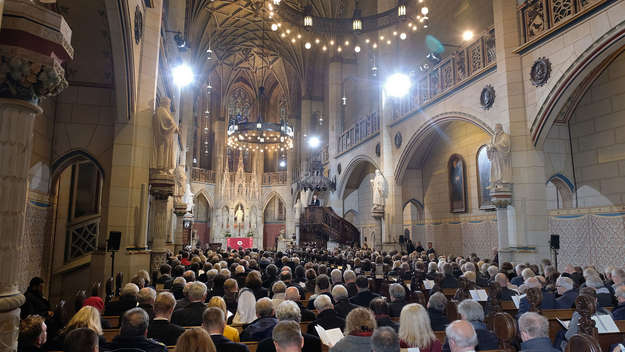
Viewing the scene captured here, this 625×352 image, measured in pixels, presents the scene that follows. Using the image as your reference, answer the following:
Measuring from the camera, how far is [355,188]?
24438 millimetres

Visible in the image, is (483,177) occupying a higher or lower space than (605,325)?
higher

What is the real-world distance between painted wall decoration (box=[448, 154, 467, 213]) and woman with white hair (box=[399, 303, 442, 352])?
43.1ft

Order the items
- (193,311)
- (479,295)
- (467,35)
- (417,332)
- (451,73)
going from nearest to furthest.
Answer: (417,332) < (193,311) < (479,295) < (451,73) < (467,35)

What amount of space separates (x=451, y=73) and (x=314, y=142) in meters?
15.9

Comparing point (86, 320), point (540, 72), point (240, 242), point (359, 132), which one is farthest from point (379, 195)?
point (240, 242)

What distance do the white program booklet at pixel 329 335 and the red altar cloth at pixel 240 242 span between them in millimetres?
28231

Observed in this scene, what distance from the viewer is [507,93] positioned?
34.3ft

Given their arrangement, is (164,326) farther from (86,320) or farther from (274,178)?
(274,178)

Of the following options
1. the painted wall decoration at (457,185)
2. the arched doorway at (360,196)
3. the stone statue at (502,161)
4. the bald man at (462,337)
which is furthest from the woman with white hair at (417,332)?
the arched doorway at (360,196)

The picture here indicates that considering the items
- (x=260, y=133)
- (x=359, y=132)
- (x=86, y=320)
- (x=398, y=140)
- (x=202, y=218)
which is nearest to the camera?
(x=86, y=320)

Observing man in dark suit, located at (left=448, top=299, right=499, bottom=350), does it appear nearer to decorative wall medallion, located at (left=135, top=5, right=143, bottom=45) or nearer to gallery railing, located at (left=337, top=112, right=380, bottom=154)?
decorative wall medallion, located at (left=135, top=5, right=143, bottom=45)

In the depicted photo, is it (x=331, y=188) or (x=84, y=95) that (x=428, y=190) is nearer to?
(x=331, y=188)

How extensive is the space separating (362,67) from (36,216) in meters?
18.8

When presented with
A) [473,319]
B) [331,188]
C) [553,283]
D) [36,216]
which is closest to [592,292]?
[473,319]
